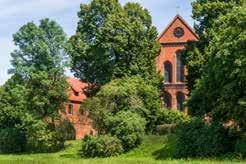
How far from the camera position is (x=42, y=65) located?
69.6 meters

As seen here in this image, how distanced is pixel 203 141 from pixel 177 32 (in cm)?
3932

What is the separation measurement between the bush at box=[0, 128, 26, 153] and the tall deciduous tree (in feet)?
15.1

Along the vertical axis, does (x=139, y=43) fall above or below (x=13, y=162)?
above

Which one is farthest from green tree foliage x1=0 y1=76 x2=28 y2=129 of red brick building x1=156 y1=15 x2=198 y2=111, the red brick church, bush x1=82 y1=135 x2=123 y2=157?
red brick building x1=156 y1=15 x2=198 y2=111

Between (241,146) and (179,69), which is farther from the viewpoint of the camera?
(179,69)

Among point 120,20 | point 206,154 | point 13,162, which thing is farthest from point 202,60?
point 13,162

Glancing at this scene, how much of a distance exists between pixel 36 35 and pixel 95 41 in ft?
23.1

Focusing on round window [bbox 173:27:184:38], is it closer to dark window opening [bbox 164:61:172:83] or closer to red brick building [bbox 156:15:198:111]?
red brick building [bbox 156:15:198:111]

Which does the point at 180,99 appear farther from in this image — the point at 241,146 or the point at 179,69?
the point at 241,146

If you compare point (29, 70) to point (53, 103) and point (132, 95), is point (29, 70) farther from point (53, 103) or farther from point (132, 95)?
point (132, 95)

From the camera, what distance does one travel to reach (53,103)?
6888cm

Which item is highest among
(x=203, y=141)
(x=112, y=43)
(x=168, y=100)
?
(x=112, y=43)

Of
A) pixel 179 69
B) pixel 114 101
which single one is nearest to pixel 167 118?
pixel 114 101

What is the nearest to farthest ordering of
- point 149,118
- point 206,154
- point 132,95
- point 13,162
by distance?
point 13,162
point 206,154
point 132,95
point 149,118
